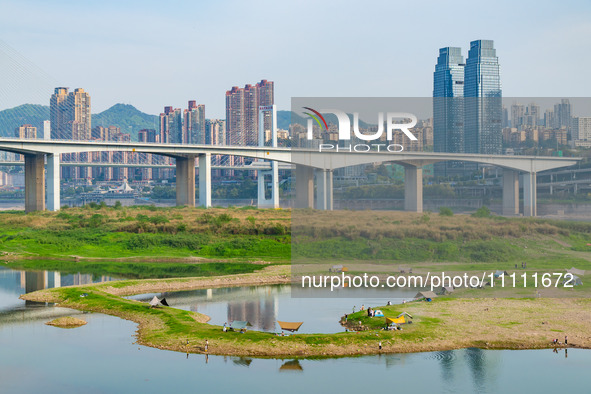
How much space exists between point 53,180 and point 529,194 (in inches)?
2134

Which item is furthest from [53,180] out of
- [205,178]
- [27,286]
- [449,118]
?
[449,118]

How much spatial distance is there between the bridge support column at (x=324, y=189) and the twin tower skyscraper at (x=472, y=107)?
29.4 metres

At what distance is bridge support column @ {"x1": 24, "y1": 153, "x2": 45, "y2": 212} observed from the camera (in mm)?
76812

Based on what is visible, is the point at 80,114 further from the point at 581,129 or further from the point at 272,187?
the point at 581,129

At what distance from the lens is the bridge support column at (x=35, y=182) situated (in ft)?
252

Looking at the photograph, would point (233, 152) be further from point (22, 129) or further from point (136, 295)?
point (22, 129)

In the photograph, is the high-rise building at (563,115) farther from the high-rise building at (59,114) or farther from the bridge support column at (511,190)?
the high-rise building at (59,114)

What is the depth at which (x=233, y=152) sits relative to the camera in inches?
3565

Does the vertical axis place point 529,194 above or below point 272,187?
below

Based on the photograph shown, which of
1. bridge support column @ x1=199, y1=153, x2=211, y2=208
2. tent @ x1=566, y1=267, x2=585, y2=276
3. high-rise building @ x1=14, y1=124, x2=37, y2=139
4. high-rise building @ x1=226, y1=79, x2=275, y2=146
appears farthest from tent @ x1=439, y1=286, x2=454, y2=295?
high-rise building @ x1=226, y1=79, x2=275, y2=146

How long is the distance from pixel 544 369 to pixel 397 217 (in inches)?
1711

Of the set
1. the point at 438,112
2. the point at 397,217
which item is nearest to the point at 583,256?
the point at 397,217

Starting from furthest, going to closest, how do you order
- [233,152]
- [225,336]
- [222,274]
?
1. [233,152]
2. [222,274]
3. [225,336]

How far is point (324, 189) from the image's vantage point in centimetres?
7812
